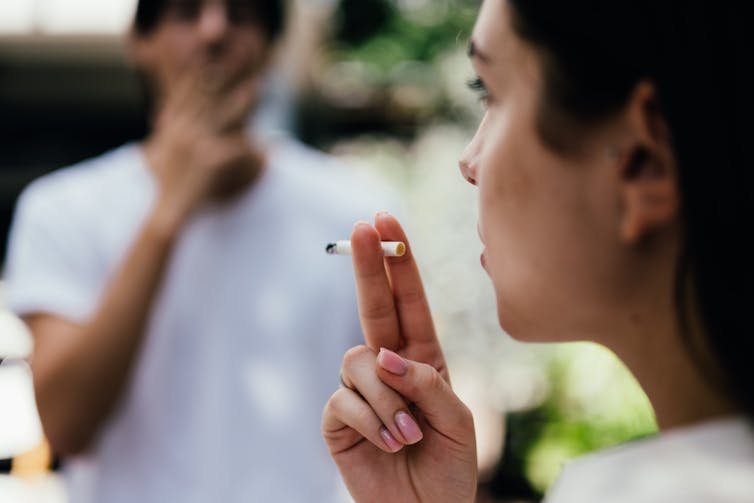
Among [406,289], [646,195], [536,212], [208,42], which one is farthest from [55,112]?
[646,195]

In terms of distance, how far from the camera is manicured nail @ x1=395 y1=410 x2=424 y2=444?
106cm

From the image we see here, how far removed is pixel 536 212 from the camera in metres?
0.87

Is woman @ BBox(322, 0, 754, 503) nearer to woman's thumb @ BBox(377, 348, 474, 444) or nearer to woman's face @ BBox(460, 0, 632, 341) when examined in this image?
woman's face @ BBox(460, 0, 632, 341)

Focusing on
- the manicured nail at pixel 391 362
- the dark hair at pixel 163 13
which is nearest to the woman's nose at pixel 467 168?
the manicured nail at pixel 391 362

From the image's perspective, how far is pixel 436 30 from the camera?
6.87 meters

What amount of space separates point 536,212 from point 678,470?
0.86ft

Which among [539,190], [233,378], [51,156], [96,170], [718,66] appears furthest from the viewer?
[51,156]

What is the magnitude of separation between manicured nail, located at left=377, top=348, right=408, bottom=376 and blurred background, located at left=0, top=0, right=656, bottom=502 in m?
1.88

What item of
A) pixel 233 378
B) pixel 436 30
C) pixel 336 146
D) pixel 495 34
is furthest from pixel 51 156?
pixel 495 34

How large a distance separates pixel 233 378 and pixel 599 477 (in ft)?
4.13

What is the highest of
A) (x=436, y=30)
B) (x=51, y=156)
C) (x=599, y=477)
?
(x=599, y=477)

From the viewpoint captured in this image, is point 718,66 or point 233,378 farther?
point 233,378

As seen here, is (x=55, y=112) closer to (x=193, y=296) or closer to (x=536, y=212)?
(x=193, y=296)

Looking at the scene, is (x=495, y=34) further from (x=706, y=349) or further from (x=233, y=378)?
(x=233, y=378)
